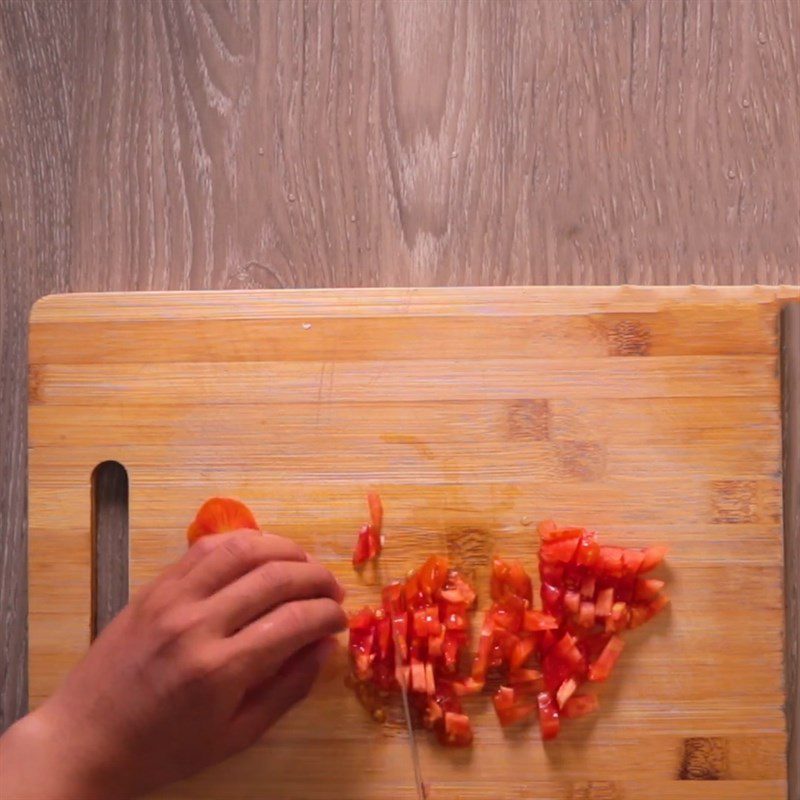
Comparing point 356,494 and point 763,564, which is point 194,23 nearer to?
point 356,494

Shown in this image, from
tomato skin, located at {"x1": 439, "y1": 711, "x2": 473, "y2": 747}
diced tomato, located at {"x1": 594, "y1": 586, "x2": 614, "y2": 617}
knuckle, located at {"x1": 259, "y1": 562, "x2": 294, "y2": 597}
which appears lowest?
tomato skin, located at {"x1": 439, "y1": 711, "x2": 473, "y2": 747}

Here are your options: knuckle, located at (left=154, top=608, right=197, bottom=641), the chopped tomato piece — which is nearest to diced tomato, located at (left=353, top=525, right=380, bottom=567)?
the chopped tomato piece

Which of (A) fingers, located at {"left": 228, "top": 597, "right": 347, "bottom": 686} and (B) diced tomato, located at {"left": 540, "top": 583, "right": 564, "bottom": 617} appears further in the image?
(B) diced tomato, located at {"left": 540, "top": 583, "right": 564, "bottom": 617}

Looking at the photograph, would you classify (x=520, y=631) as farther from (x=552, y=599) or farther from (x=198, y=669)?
(x=198, y=669)

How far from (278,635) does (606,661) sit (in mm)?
390

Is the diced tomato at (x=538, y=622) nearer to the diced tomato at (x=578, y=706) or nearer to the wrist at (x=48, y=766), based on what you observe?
the diced tomato at (x=578, y=706)

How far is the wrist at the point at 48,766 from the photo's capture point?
90 centimetres

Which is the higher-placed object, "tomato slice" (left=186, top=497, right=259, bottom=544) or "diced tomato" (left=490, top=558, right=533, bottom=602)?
"tomato slice" (left=186, top=497, right=259, bottom=544)

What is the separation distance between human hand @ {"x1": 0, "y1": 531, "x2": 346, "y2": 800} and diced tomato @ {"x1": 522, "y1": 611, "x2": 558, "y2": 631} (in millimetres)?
217

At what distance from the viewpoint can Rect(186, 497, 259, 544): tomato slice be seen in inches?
40.8

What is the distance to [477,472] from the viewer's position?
105 centimetres

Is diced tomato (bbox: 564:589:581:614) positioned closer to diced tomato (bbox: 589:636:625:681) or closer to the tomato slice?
diced tomato (bbox: 589:636:625:681)

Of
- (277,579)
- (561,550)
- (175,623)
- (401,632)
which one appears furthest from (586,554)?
(175,623)

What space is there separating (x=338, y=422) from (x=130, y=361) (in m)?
0.27
